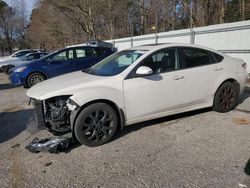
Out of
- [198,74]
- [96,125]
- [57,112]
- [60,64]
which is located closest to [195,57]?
[198,74]

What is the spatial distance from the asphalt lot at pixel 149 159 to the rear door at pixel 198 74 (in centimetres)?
47

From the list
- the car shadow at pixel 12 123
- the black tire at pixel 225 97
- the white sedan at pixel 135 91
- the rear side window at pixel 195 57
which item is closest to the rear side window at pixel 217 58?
the white sedan at pixel 135 91

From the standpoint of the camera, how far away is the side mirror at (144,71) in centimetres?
412

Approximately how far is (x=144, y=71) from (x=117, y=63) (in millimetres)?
830

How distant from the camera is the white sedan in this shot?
12.8ft

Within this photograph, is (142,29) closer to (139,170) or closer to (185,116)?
(185,116)

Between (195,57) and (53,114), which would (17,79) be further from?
(195,57)

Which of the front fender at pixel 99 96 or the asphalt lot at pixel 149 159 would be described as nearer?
the asphalt lot at pixel 149 159

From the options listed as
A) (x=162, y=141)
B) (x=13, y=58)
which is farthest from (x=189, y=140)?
(x=13, y=58)

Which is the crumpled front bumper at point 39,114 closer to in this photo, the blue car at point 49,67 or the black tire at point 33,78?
the blue car at point 49,67

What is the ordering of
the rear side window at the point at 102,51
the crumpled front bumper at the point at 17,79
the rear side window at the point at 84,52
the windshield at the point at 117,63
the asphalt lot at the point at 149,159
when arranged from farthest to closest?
the rear side window at the point at 102,51, the rear side window at the point at 84,52, the crumpled front bumper at the point at 17,79, the windshield at the point at 117,63, the asphalt lot at the point at 149,159

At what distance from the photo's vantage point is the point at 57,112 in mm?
3947

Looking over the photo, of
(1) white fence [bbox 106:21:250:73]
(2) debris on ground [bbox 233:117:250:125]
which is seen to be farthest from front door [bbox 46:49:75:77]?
(2) debris on ground [bbox 233:117:250:125]

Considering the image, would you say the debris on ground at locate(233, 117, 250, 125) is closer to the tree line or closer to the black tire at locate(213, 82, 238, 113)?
the black tire at locate(213, 82, 238, 113)
